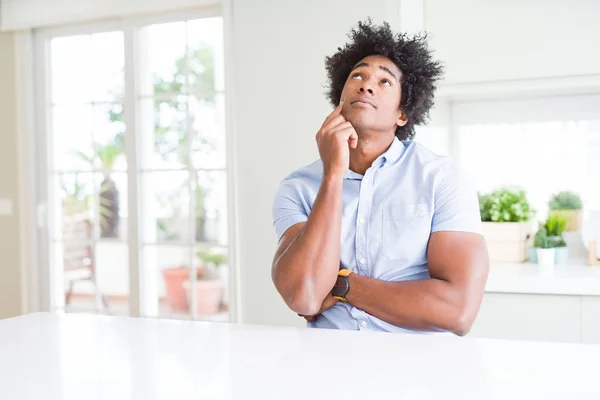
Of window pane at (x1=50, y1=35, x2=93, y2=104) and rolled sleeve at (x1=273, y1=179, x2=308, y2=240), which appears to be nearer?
rolled sleeve at (x1=273, y1=179, x2=308, y2=240)

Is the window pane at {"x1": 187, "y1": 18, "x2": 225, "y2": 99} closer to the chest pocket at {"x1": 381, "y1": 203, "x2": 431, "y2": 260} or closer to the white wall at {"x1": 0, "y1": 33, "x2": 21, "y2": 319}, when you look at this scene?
the white wall at {"x1": 0, "y1": 33, "x2": 21, "y2": 319}

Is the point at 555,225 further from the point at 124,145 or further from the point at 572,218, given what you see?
the point at 124,145

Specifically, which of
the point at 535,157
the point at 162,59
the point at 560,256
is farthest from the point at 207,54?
the point at 560,256

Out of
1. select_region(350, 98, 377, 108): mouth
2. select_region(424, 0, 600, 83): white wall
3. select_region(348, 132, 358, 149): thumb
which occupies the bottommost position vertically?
select_region(348, 132, 358, 149): thumb

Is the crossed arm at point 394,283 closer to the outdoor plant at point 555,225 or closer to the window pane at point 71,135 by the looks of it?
the outdoor plant at point 555,225

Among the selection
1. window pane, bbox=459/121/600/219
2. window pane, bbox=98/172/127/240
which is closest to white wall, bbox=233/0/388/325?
window pane, bbox=459/121/600/219

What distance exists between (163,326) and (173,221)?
4.57 meters

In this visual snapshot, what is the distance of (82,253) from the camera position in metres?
4.67

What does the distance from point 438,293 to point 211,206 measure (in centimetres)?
399

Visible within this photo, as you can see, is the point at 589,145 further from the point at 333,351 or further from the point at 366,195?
the point at 333,351

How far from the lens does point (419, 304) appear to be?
1.68 meters

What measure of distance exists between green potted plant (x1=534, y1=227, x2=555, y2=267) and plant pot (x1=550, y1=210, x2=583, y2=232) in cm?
24

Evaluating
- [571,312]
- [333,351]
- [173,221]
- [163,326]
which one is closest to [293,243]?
[163,326]

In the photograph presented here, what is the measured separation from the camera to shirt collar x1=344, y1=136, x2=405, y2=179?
1.92m
